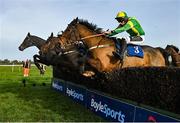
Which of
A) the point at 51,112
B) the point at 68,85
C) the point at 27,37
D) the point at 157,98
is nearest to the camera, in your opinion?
the point at 157,98

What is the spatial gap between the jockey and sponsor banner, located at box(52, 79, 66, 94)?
539cm

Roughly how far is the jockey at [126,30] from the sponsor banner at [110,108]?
57.6 inches

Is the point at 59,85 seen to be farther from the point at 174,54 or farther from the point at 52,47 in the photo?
the point at 174,54

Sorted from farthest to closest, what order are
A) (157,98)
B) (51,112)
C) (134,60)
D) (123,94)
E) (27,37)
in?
1. (27,37)
2. (134,60)
3. (51,112)
4. (123,94)
5. (157,98)

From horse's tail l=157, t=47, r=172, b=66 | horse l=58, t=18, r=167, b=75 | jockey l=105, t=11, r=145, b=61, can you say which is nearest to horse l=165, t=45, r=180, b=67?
horse's tail l=157, t=47, r=172, b=66

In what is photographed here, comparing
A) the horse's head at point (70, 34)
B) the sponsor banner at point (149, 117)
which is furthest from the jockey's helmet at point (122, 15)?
the sponsor banner at point (149, 117)

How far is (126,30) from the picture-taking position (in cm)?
1126

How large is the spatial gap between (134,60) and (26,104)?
3863 millimetres

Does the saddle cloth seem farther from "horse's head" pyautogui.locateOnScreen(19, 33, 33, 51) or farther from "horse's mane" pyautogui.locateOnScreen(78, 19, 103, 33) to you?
"horse's head" pyautogui.locateOnScreen(19, 33, 33, 51)

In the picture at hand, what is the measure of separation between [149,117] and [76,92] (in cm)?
656

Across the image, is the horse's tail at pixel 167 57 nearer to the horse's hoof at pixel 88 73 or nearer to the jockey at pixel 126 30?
the jockey at pixel 126 30

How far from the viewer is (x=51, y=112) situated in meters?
10.6

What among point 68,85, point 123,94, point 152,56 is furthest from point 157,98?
point 68,85

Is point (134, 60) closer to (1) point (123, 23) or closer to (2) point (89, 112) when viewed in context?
(1) point (123, 23)
